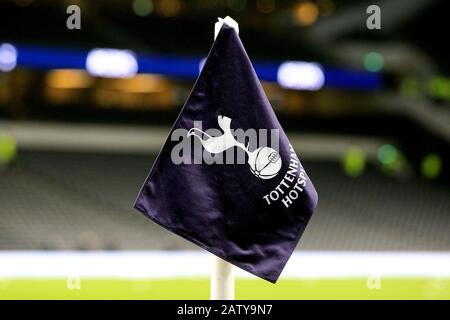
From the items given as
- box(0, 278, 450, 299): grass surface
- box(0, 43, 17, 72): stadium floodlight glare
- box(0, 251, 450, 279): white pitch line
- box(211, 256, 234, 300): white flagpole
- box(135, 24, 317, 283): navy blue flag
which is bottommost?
box(0, 278, 450, 299): grass surface

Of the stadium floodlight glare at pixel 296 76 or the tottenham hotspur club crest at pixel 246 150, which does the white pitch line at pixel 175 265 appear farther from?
the tottenham hotspur club crest at pixel 246 150

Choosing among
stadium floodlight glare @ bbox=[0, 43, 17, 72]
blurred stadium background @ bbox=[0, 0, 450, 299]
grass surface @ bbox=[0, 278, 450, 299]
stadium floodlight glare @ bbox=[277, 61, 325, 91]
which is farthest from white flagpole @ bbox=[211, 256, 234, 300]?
stadium floodlight glare @ bbox=[277, 61, 325, 91]

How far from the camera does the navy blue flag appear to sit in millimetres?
1176

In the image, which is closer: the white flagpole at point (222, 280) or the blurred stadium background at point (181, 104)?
the white flagpole at point (222, 280)

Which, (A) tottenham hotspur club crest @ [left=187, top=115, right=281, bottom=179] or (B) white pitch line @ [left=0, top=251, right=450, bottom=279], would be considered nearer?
(A) tottenham hotspur club crest @ [left=187, top=115, right=281, bottom=179]

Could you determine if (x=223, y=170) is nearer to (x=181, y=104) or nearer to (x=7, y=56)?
(x=7, y=56)

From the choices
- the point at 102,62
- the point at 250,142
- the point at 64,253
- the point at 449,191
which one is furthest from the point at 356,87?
the point at 250,142

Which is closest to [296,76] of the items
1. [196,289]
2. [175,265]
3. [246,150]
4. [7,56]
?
[7,56]

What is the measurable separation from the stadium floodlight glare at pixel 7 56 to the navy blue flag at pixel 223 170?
24.1ft

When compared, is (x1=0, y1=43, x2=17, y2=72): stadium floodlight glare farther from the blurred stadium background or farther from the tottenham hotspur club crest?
the tottenham hotspur club crest

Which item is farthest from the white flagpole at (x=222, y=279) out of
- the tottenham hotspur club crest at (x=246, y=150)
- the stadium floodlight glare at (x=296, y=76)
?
the stadium floodlight glare at (x=296, y=76)

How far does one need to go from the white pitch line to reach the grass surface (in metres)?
0.17

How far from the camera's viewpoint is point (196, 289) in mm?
5074

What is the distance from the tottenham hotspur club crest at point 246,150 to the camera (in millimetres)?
1181
